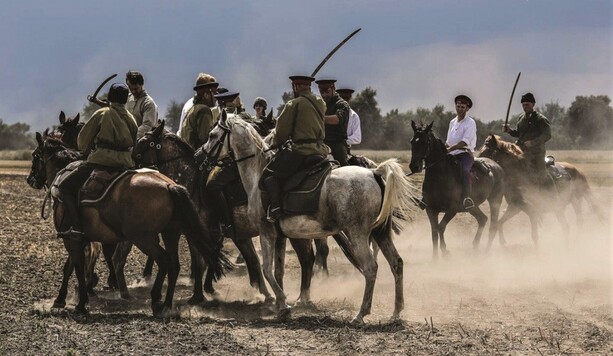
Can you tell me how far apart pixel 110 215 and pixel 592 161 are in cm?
5651

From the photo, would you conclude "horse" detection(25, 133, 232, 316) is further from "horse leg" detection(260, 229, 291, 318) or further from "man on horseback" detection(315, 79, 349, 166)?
"man on horseback" detection(315, 79, 349, 166)

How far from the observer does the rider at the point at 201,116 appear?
1462 centimetres

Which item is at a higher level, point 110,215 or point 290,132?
point 290,132

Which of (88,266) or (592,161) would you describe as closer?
(88,266)

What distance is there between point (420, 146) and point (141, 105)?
17.7 feet

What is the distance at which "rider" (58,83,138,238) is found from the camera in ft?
39.9

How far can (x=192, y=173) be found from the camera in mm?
13953

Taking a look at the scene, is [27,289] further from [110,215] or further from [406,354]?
[406,354]

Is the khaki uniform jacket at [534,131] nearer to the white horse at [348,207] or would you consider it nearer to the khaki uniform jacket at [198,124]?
the khaki uniform jacket at [198,124]

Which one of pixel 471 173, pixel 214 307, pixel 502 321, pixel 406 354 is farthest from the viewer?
pixel 471 173

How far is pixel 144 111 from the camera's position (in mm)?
14938

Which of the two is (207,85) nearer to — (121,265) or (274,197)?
(121,265)

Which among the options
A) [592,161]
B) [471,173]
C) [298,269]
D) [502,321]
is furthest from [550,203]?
[592,161]

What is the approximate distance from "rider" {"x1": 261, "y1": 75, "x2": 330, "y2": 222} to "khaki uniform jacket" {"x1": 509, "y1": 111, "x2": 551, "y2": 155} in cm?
911
